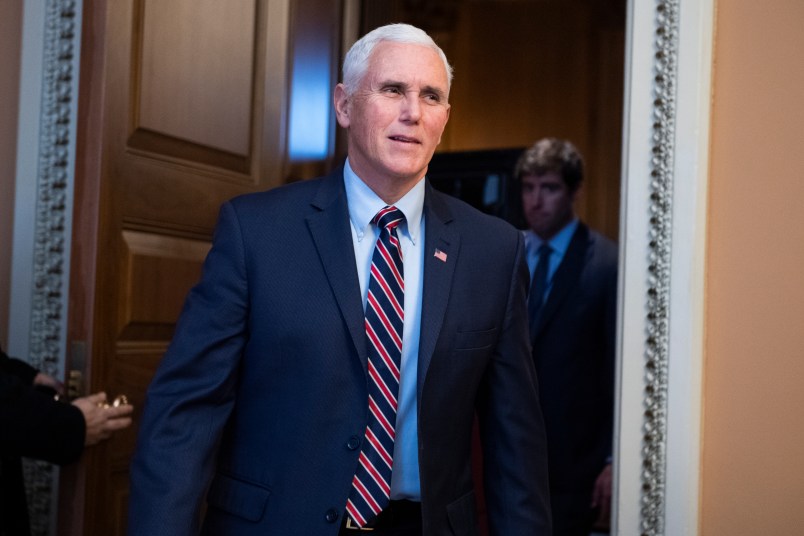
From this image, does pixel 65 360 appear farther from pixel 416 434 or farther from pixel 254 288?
pixel 416 434

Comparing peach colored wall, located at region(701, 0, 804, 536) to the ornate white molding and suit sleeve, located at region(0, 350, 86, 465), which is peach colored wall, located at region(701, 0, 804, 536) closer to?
the ornate white molding

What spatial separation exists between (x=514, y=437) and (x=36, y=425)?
1104 millimetres

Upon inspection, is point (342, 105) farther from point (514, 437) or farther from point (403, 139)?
point (514, 437)

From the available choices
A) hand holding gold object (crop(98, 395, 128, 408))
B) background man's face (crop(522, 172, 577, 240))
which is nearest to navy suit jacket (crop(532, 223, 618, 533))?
background man's face (crop(522, 172, 577, 240))

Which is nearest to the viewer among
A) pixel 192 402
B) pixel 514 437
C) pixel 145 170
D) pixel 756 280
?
pixel 192 402

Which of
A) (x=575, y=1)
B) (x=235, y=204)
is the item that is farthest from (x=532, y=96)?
(x=235, y=204)

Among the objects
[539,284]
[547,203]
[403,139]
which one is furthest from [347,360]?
[547,203]

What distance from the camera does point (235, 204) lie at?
1.83m

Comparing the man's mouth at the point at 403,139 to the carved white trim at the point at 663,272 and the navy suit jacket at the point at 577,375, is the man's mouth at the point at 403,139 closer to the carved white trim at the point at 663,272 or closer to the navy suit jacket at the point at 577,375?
the carved white trim at the point at 663,272

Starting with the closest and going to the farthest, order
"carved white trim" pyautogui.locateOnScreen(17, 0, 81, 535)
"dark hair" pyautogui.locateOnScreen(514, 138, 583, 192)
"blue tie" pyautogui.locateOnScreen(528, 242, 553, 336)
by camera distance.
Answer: "carved white trim" pyautogui.locateOnScreen(17, 0, 81, 535) < "blue tie" pyautogui.locateOnScreen(528, 242, 553, 336) < "dark hair" pyautogui.locateOnScreen(514, 138, 583, 192)

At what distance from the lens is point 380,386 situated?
1.75m

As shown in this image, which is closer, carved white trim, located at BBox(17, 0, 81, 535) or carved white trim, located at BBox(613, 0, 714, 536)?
carved white trim, located at BBox(613, 0, 714, 536)

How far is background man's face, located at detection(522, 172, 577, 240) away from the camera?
146 inches

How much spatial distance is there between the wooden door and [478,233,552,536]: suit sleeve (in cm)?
102
